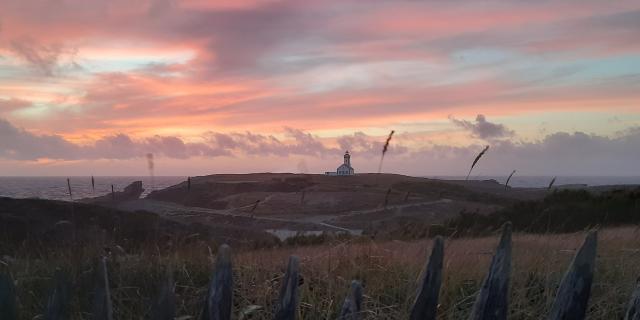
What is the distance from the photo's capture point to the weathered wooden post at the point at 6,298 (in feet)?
10.0

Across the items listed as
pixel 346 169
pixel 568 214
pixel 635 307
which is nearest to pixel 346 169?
pixel 346 169

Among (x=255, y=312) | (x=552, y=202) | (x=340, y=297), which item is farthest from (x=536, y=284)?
(x=552, y=202)

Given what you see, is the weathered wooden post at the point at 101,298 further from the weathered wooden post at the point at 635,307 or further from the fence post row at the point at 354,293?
the weathered wooden post at the point at 635,307

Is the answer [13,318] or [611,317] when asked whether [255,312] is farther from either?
[611,317]

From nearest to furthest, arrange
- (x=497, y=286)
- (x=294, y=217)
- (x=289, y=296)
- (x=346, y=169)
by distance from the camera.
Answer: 1. (x=289, y=296)
2. (x=497, y=286)
3. (x=294, y=217)
4. (x=346, y=169)

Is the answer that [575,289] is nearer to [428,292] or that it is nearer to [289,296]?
[428,292]

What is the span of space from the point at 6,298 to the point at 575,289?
10.2ft

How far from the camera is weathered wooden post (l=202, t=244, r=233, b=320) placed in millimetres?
2947

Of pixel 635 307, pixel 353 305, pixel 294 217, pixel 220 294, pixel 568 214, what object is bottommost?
pixel 294 217

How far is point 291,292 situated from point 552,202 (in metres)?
24.8

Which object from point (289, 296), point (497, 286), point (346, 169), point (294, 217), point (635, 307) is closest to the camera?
point (289, 296)

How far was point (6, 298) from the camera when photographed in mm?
3062

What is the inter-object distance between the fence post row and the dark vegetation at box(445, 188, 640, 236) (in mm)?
15523

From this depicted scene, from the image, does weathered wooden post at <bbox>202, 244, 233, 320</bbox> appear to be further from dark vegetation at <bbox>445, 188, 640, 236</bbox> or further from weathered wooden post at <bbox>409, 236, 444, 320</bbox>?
dark vegetation at <bbox>445, 188, 640, 236</bbox>
